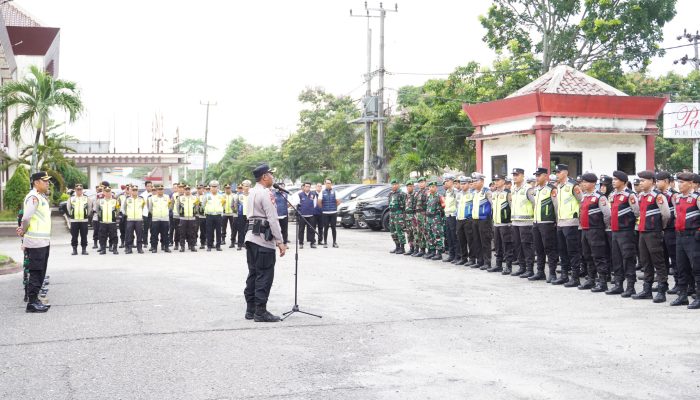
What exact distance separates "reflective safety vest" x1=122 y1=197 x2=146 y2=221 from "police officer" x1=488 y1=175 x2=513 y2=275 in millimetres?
9157

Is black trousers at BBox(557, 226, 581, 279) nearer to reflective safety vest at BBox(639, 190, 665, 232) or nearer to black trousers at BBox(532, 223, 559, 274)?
black trousers at BBox(532, 223, 559, 274)

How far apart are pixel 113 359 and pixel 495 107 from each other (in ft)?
52.7

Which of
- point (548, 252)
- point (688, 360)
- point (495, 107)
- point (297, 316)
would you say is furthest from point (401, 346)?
point (495, 107)

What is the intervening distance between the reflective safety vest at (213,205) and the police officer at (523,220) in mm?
9158

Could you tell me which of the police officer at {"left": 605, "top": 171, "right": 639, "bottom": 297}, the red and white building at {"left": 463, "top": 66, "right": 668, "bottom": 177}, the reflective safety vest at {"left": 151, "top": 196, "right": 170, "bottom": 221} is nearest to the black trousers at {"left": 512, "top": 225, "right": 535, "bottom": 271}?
the police officer at {"left": 605, "top": 171, "right": 639, "bottom": 297}

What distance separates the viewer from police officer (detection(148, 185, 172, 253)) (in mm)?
18828

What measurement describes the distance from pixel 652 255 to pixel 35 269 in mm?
8367

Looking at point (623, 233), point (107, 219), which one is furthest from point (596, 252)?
point (107, 219)

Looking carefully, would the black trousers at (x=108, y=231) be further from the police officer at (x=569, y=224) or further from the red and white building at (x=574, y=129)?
the police officer at (x=569, y=224)

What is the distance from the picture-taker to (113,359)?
6.80 metres

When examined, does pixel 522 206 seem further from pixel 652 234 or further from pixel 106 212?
pixel 106 212

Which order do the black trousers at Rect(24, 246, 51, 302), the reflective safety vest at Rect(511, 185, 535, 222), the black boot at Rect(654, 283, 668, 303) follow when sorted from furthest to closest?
the reflective safety vest at Rect(511, 185, 535, 222), the black boot at Rect(654, 283, 668, 303), the black trousers at Rect(24, 246, 51, 302)

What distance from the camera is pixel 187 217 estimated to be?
63.1 ft

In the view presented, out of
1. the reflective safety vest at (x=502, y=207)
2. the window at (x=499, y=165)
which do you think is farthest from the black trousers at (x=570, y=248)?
the window at (x=499, y=165)
